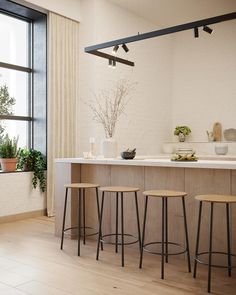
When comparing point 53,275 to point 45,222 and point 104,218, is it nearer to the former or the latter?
point 104,218

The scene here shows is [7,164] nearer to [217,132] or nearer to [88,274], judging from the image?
[88,274]

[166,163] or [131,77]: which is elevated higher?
[131,77]

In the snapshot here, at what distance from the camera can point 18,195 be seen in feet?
17.3

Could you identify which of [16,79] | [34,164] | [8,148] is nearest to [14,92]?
[16,79]

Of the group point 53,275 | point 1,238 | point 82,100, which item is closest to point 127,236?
point 53,275

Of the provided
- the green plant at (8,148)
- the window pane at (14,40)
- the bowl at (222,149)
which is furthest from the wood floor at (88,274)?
the bowl at (222,149)

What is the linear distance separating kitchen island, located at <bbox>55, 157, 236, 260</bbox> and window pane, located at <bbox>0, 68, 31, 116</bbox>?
5.38 ft

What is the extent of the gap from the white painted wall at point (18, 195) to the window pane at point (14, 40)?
5.85 ft

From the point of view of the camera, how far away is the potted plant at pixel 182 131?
23.8ft

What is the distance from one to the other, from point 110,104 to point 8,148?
1888 millimetres

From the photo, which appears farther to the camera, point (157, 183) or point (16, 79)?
point (16, 79)

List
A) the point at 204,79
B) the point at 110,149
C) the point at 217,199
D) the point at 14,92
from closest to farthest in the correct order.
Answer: the point at 217,199 < the point at 110,149 < the point at 14,92 < the point at 204,79

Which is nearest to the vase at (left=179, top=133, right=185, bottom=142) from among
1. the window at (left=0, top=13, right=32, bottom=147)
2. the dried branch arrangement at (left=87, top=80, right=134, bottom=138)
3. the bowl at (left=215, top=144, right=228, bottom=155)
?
the bowl at (left=215, top=144, right=228, bottom=155)

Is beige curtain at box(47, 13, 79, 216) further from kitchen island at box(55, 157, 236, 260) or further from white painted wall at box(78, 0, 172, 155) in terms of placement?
kitchen island at box(55, 157, 236, 260)
